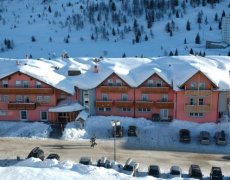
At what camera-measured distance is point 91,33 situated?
13325 centimetres

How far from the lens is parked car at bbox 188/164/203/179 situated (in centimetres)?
3956

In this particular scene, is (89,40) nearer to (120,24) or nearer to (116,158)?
(120,24)

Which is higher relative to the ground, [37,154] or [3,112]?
[3,112]

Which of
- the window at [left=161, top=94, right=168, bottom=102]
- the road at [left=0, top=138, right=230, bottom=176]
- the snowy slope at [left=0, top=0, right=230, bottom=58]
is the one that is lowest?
the road at [left=0, top=138, right=230, bottom=176]

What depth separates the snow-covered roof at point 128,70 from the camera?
5391 centimetres

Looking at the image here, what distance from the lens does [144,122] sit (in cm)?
5425

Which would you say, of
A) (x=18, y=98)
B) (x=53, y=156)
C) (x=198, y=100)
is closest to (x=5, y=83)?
(x=18, y=98)

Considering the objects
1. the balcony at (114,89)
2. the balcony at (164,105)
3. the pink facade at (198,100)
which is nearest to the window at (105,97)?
the balcony at (114,89)

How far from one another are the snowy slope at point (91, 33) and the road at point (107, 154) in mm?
66004

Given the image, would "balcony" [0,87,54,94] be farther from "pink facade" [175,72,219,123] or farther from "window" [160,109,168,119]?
"pink facade" [175,72,219,123]

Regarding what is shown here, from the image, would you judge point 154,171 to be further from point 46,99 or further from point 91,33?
point 91,33

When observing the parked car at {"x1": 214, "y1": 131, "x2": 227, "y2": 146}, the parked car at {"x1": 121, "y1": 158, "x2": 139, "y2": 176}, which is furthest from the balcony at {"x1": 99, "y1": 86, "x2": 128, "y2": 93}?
the parked car at {"x1": 121, "y1": 158, "x2": 139, "y2": 176}

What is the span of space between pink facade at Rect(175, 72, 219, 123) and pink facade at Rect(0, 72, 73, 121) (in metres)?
15.5

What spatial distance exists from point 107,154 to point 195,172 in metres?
10.8
